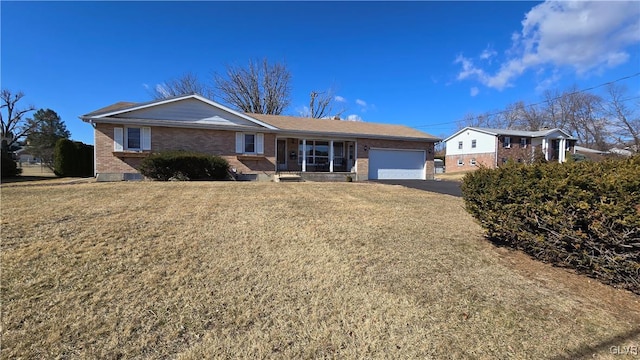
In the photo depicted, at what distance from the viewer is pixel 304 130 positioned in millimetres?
16719

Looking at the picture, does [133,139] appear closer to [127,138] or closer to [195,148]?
[127,138]

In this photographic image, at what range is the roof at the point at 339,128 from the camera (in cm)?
1716

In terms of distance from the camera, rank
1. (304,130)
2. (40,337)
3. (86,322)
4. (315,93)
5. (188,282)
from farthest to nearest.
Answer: (315,93)
(304,130)
(188,282)
(86,322)
(40,337)

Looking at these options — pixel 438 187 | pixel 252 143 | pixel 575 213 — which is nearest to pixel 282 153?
pixel 252 143

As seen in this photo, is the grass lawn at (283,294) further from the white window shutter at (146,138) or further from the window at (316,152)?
the window at (316,152)

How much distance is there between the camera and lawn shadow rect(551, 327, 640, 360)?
239 centimetres

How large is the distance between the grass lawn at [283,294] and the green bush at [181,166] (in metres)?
6.71

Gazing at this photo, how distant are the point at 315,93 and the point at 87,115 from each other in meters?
23.2

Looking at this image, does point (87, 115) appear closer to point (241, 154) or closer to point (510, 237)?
point (241, 154)

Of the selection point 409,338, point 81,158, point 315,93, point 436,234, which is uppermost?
point 315,93

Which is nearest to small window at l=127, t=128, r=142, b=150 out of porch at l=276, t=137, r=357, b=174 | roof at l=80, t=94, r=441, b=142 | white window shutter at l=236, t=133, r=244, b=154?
roof at l=80, t=94, r=441, b=142

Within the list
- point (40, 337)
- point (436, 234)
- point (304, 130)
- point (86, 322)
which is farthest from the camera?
point (304, 130)

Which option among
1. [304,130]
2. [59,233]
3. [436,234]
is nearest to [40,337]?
[59,233]

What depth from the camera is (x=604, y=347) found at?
248cm
